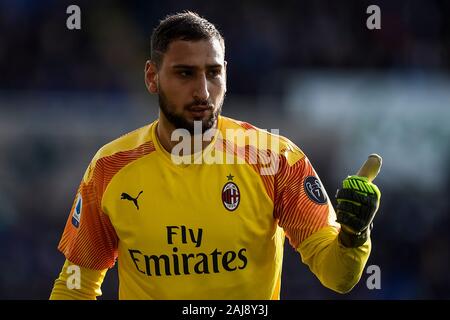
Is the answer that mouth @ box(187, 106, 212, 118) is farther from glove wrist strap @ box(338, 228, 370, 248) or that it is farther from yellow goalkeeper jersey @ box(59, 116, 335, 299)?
glove wrist strap @ box(338, 228, 370, 248)

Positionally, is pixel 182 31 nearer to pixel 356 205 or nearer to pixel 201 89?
pixel 201 89

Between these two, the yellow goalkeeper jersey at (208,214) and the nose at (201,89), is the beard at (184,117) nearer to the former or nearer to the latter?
the nose at (201,89)

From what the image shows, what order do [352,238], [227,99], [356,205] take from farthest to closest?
[227,99] → [352,238] → [356,205]

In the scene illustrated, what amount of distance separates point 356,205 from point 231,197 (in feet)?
2.46

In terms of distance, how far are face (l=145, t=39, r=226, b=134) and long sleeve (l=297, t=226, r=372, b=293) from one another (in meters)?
0.74

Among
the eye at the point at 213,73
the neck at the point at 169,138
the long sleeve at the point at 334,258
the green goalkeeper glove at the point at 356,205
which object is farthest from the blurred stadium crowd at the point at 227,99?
the green goalkeeper glove at the point at 356,205

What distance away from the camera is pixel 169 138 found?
4.37 meters

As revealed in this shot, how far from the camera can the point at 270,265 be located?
4188 millimetres

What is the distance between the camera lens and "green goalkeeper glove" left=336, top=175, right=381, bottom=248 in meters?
3.63

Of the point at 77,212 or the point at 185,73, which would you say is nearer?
the point at 185,73

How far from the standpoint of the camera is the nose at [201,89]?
161 inches

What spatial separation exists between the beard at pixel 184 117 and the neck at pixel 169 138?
40 millimetres

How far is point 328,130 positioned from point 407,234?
1.70 m

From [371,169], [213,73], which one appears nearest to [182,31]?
[213,73]
